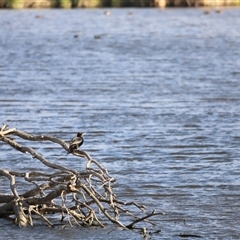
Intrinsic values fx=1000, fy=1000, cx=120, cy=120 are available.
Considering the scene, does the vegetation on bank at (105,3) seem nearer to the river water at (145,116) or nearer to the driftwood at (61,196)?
the river water at (145,116)

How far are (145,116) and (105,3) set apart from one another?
42.3 metres

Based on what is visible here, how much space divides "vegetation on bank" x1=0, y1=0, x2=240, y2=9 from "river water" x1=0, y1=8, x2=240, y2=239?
24946 millimetres

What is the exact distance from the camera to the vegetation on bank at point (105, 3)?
2036 inches

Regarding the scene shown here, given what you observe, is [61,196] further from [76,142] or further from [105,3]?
[105,3]

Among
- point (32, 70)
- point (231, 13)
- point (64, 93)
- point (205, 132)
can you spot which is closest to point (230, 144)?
point (205, 132)

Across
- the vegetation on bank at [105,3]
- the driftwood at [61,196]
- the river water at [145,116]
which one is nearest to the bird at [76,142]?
the driftwood at [61,196]

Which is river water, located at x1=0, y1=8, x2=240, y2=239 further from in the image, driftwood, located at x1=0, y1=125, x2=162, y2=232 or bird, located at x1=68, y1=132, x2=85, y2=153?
bird, located at x1=68, y1=132, x2=85, y2=153

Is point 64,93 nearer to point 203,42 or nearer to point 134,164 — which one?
point 134,164

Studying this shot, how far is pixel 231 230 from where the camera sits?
6449mm

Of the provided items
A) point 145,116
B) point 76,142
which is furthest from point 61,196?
point 145,116

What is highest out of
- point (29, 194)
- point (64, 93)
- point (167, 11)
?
point (29, 194)

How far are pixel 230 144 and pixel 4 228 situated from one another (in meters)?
3.84

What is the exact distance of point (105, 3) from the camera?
53625 millimetres

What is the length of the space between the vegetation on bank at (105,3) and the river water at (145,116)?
24946mm
